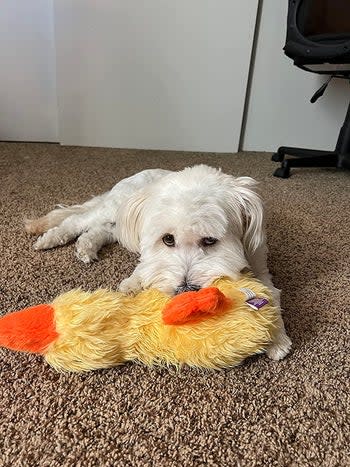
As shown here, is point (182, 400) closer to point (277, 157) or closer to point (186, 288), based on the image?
point (186, 288)

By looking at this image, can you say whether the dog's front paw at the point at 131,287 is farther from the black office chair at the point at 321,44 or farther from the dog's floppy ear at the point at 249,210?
the black office chair at the point at 321,44

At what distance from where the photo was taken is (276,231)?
4.70 ft

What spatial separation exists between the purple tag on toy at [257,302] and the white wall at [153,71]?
202 centimetres

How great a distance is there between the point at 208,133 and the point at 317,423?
86.6 inches

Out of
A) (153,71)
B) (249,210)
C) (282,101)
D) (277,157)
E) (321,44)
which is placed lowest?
(277,157)

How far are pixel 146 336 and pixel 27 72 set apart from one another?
2210 millimetres

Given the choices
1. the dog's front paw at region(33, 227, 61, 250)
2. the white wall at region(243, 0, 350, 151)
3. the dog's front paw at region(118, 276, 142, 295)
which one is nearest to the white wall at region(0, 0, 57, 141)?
the white wall at region(243, 0, 350, 151)

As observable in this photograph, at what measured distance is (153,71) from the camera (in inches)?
98.6

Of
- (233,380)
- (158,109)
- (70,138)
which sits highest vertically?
(233,380)

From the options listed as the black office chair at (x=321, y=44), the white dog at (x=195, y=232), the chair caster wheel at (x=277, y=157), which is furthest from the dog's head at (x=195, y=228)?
the chair caster wheel at (x=277, y=157)

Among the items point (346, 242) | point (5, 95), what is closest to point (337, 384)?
point (346, 242)

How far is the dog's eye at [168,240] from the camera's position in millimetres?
873

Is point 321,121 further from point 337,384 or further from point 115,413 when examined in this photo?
point 115,413

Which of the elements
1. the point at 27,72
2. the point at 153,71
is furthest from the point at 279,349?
the point at 27,72
